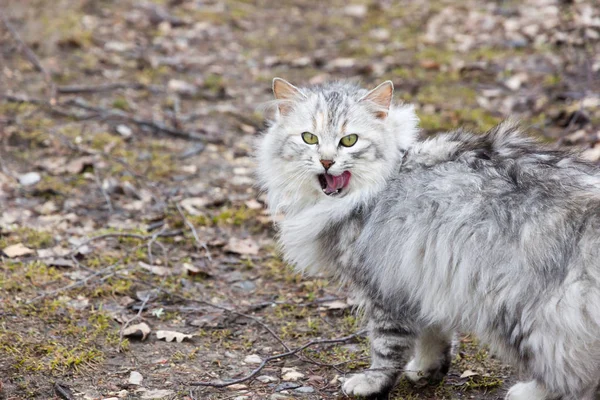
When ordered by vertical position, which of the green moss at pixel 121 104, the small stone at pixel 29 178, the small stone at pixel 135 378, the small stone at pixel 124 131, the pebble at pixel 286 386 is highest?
the green moss at pixel 121 104

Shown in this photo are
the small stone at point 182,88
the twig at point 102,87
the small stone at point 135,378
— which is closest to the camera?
the small stone at point 135,378

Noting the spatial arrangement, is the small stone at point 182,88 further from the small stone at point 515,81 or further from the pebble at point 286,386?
the pebble at point 286,386

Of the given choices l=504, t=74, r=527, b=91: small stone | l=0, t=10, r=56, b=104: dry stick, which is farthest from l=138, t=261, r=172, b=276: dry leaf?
l=504, t=74, r=527, b=91: small stone

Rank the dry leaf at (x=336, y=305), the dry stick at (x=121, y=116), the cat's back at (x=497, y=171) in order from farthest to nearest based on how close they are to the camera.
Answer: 1. the dry stick at (x=121, y=116)
2. the dry leaf at (x=336, y=305)
3. the cat's back at (x=497, y=171)

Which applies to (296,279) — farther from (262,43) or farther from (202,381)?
(262,43)

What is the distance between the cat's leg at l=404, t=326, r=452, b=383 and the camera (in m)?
3.52

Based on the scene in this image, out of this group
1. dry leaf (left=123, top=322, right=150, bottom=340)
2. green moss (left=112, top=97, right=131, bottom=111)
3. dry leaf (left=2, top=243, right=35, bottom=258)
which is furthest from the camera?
green moss (left=112, top=97, right=131, bottom=111)

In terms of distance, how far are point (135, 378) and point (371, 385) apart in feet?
3.79

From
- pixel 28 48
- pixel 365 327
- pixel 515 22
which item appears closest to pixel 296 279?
pixel 365 327

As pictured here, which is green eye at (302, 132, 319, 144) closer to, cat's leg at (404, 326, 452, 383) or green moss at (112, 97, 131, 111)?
cat's leg at (404, 326, 452, 383)

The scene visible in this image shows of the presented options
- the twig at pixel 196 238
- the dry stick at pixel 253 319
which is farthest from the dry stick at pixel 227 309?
the twig at pixel 196 238

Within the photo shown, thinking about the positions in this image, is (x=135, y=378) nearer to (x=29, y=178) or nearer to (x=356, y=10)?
(x=29, y=178)

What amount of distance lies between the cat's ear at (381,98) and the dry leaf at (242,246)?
164 cm

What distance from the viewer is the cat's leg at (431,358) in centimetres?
352
